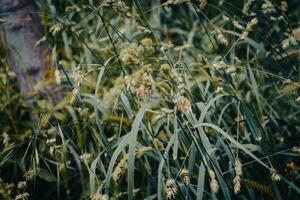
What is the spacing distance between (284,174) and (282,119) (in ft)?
0.91

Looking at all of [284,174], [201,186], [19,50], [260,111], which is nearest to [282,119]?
[260,111]

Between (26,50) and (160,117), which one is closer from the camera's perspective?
(160,117)

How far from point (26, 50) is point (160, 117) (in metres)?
1.25

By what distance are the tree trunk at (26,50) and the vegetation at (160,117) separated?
0.16 ft

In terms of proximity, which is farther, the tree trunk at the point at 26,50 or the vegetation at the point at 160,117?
the tree trunk at the point at 26,50

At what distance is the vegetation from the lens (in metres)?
1.21

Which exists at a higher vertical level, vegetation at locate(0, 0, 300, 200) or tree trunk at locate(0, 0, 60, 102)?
tree trunk at locate(0, 0, 60, 102)

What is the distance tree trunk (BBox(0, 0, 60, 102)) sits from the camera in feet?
6.89

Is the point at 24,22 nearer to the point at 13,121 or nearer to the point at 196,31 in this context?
the point at 13,121

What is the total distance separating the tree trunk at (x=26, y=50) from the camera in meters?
2.10

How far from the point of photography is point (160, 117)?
117cm

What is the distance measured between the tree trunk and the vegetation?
49 mm

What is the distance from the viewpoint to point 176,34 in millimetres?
2805

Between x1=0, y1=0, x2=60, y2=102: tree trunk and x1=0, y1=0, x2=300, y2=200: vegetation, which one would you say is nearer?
x1=0, y1=0, x2=300, y2=200: vegetation
